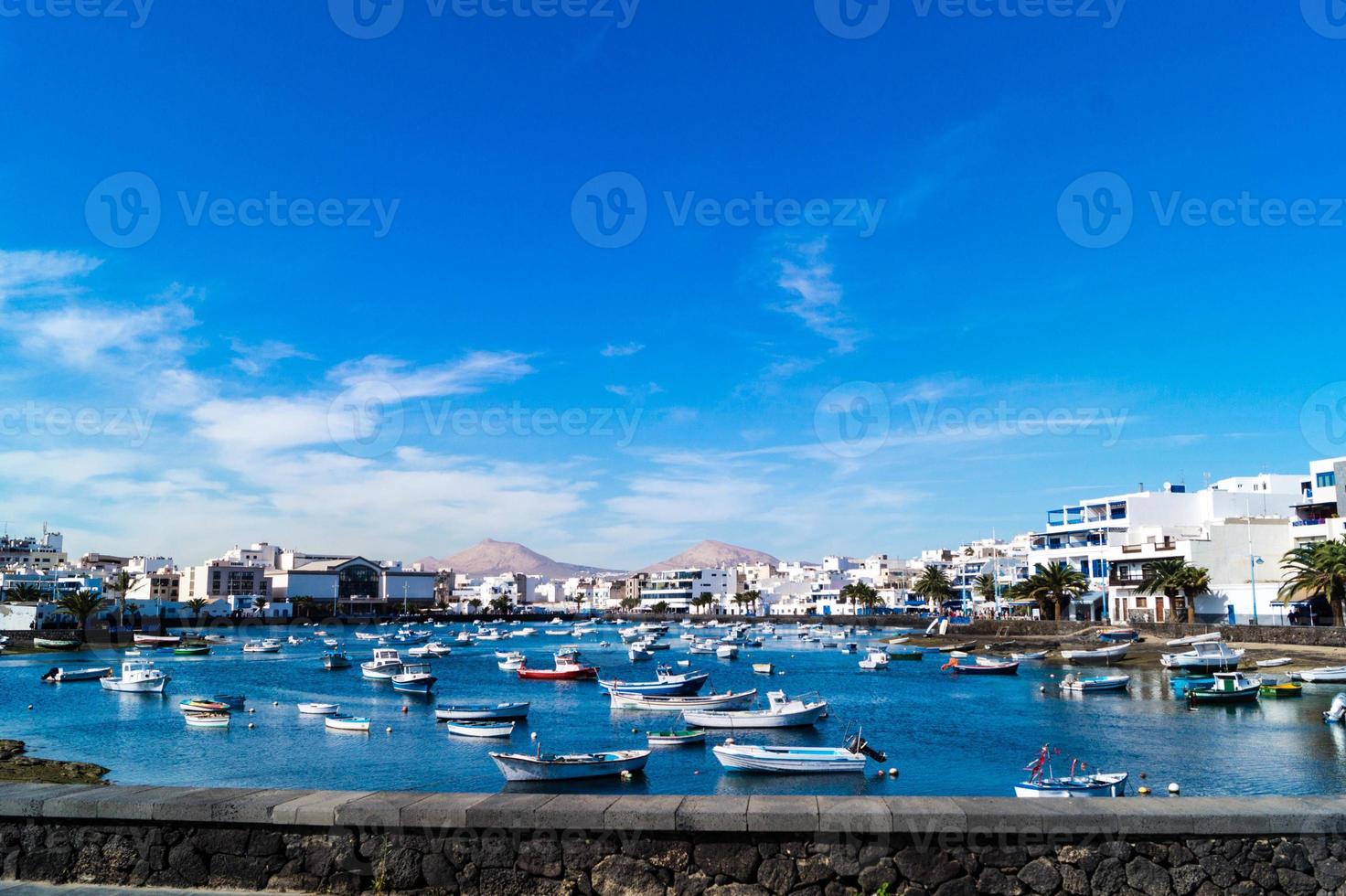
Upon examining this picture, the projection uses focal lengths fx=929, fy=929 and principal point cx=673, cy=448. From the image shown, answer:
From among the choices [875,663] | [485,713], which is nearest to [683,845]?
[485,713]

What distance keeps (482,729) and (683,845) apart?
4029cm

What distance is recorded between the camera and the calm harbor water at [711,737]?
34.5m

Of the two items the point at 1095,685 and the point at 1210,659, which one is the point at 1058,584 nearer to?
the point at 1210,659

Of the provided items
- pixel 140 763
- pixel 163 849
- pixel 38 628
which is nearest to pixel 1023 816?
pixel 163 849

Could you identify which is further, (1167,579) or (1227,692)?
(1167,579)

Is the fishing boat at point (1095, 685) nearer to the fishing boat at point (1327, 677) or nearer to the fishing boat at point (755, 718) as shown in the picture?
the fishing boat at point (1327, 677)

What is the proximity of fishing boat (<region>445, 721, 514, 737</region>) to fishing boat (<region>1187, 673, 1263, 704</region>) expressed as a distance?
39.3 metres

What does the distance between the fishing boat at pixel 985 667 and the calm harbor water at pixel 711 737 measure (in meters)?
3.09

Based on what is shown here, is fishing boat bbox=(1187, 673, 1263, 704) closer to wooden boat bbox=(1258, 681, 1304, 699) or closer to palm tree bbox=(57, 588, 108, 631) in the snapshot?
wooden boat bbox=(1258, 681, 1304, 699)

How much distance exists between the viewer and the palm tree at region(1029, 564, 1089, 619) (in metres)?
104

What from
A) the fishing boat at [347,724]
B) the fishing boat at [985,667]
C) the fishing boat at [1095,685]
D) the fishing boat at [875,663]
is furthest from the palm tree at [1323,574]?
the fishing boat at [347,724]

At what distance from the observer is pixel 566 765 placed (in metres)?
33.0

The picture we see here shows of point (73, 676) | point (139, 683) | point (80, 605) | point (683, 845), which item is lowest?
point (73, 676)

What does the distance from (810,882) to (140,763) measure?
131 feet
